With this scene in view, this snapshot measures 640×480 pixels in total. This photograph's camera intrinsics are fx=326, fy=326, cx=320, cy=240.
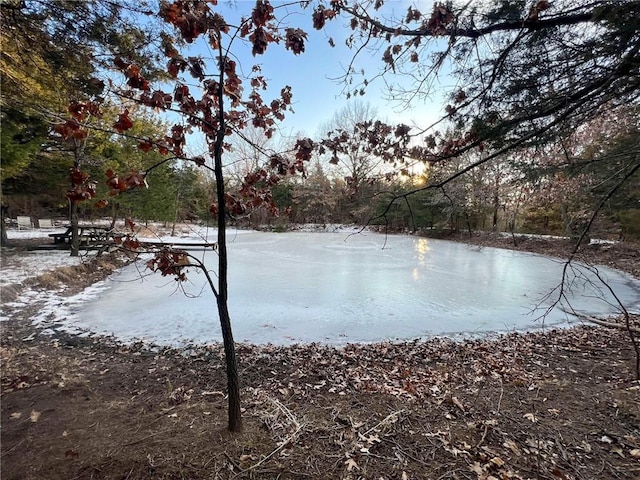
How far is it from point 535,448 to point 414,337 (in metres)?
2.45

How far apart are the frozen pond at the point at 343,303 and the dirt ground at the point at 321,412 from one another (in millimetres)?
695

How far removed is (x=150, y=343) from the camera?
13.6 feet

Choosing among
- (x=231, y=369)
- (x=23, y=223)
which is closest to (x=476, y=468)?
(x=231, y=369)

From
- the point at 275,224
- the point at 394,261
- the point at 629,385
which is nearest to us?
the point at 629,385

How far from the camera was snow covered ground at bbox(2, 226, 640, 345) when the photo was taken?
15.6 ft

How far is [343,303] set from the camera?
20.4ft

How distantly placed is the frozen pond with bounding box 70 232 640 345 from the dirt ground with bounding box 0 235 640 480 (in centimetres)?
69

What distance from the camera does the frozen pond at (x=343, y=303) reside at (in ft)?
15.7

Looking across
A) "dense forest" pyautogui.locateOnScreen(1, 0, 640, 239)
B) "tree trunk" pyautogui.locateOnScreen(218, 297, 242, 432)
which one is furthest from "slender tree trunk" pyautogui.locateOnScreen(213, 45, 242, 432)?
"dense forest" pyautogui.locateOnScreen(1, 0, 640, 239)

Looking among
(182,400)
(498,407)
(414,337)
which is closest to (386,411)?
(498,407)

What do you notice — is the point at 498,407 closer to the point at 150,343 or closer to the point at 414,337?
the point at 414,337

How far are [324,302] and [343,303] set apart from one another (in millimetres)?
364

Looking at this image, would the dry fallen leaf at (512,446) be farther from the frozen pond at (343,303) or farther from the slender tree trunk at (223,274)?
the frozen pond at (343,303)

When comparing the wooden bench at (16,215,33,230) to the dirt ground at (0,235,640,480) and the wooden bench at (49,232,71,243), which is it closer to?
the wooden bench at (49,232,71,243)
